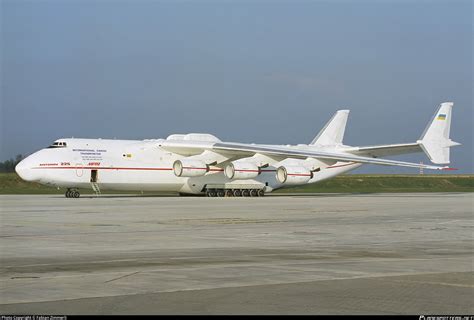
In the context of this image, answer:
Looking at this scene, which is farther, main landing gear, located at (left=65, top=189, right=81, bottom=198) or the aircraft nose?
main landing gear, located at (left=65, top=189, right=81, bottom=198)

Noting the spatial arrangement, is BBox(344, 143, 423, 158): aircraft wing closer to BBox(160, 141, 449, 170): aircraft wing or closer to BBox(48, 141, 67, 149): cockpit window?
BBox(160, 141, 449, 170): aircraft wing

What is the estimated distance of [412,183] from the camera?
84438 mm

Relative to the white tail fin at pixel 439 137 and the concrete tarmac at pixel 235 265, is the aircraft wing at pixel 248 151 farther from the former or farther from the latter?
the concrete tarmac at pixel 235 265

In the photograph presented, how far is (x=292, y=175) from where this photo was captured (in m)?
46.8

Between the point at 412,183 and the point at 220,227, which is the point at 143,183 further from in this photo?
the point at 412,183

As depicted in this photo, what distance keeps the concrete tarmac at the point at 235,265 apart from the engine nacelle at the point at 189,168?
1840 centimetres

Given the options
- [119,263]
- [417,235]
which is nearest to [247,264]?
[119,263]

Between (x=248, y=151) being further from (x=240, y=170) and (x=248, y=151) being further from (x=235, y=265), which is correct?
(x=235, y=265)

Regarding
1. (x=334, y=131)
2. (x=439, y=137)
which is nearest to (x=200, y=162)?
(x=334, y=131)

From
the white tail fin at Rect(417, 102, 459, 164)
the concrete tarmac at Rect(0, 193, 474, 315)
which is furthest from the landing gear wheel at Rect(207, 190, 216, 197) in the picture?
the concrete tarmac at Rect(0, 193, 474, 315)

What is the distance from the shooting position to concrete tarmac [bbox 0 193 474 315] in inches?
353

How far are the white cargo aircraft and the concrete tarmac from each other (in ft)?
54.2

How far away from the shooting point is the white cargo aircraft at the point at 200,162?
4119 cm

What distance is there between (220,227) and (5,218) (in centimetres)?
732
